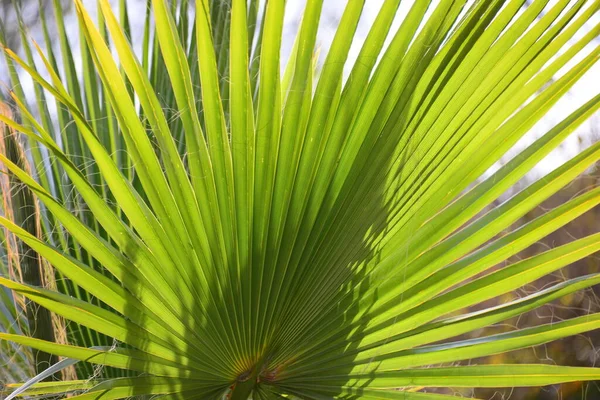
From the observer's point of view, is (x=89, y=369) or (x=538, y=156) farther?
(x=89, y=369)

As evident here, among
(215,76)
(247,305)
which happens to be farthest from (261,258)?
(215,76)

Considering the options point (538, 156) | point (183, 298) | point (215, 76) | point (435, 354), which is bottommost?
point (435, 354)

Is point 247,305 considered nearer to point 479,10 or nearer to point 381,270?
point 381,270

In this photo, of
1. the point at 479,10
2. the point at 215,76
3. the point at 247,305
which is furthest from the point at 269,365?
the point at 479,10

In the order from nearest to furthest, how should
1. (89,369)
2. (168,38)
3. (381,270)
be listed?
(168,38) → (381,270) → (89,369)

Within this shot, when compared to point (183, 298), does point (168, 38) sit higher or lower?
higher

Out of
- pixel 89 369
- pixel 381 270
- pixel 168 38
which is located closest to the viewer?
pixel 168 38
